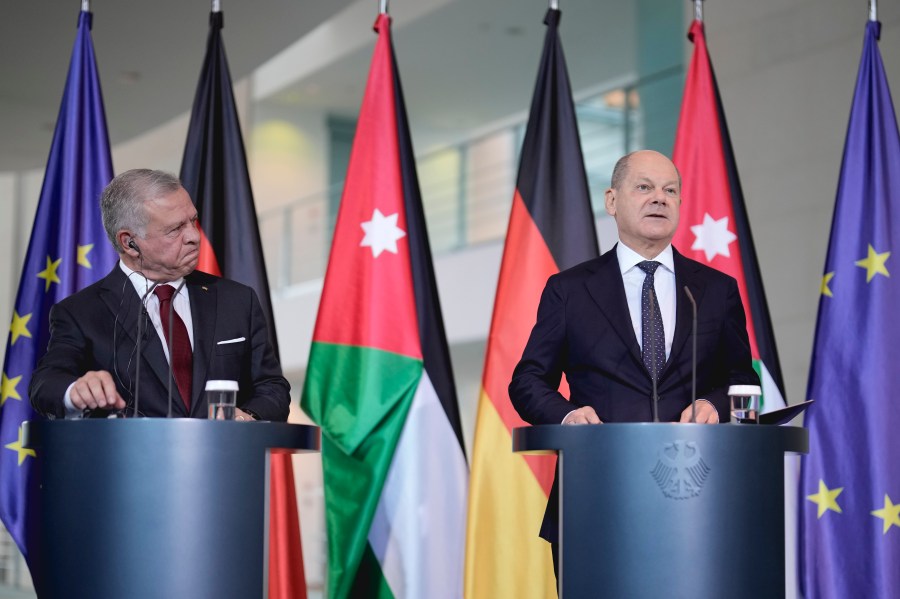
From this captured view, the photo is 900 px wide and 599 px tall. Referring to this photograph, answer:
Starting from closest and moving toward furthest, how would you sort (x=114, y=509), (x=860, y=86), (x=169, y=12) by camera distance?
(x=114, y=509), (x=860, y=86), (x=169, y=12)

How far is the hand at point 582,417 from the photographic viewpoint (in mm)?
2273

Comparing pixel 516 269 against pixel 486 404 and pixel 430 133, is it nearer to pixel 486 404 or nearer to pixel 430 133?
pixel 486 404

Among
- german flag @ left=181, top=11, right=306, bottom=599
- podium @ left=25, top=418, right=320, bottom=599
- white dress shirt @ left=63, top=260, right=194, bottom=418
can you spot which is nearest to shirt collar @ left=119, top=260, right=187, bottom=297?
white dress shirt @ left=63, top=260, right=194, bottom=418

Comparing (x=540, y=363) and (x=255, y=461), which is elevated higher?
(x=540, y=363)

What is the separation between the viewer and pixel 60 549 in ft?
6.98

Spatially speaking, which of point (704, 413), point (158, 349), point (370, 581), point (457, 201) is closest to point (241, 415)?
point (158, 349)

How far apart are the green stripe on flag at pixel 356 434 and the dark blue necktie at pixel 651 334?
133 centimetres

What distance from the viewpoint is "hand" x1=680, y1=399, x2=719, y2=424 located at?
2.31 meters

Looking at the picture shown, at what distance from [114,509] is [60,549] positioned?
14 centimetres

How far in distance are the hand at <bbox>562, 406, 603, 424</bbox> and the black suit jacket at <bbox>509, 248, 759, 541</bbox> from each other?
15 centimetres

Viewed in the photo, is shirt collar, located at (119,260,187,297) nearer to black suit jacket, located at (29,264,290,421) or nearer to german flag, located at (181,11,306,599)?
black suit jacket, located at (29,264,290,421)

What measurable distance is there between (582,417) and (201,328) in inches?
34.8

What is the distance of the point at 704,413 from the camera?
2318 mm

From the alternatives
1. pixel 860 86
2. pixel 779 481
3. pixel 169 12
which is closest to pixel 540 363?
pixel 779 481
